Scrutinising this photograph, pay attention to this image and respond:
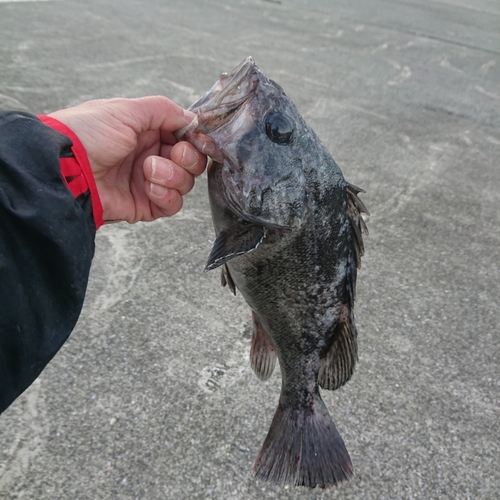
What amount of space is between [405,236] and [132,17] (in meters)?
→ 6.60

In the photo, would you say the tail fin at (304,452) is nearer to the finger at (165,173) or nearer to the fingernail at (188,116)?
the finger at (165,173)

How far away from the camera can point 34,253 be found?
149 cm

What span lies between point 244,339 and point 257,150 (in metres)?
1.72

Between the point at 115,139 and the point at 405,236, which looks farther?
the point at 405,236

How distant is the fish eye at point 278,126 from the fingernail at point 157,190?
501 millimetres

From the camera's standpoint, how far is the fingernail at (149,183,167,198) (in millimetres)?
2018

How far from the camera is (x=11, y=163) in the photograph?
1479 mm

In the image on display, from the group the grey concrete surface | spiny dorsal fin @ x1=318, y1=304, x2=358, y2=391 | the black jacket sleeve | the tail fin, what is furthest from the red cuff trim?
the grey concrete surface

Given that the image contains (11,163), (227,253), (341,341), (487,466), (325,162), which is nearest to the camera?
(11,163)

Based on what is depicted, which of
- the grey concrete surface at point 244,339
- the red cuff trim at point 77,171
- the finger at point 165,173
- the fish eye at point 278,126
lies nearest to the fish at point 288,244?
the fish eye at point 278,126

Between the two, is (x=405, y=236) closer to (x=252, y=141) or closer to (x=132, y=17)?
(x=252, y=141)

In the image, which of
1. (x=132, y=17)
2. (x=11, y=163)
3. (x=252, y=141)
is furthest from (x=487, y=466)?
(x=132, y=17)

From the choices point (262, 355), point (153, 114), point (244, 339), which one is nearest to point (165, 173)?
point (153, 114)

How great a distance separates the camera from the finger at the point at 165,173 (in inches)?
77.2
